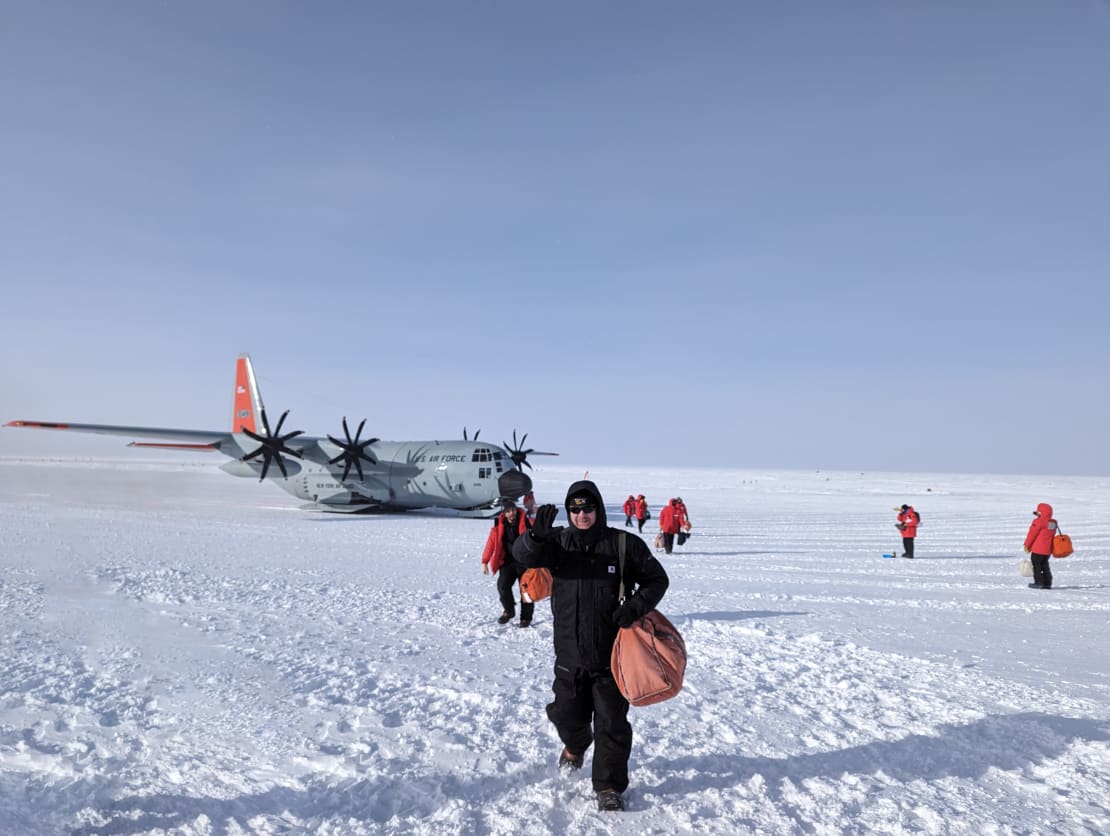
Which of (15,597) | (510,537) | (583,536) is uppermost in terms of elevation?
(583,536)

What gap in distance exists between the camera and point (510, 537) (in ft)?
24.9

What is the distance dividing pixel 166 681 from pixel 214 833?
286 cm

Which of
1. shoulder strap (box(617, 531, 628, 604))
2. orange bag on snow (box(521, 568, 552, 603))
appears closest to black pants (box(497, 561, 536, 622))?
orange bag on snow (box(521, 568, 552, 603))

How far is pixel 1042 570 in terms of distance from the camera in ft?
36.2

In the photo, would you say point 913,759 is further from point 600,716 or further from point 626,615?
point 626,615

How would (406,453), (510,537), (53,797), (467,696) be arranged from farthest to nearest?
(406,453) < (510,537) < (467,696) < (53,797)

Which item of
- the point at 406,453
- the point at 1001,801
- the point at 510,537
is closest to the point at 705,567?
the point at 510,537

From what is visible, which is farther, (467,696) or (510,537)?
(510,537)

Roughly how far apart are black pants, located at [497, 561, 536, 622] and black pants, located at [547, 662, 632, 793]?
3.70 m

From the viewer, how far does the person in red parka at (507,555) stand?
24.9ft

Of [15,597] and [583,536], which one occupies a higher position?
[583,536]

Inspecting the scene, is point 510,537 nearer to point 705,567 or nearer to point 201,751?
point 201,751

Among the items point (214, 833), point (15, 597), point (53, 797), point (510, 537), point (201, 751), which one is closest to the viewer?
point (214, 833)

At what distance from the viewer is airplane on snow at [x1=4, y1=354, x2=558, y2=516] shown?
945 inches
